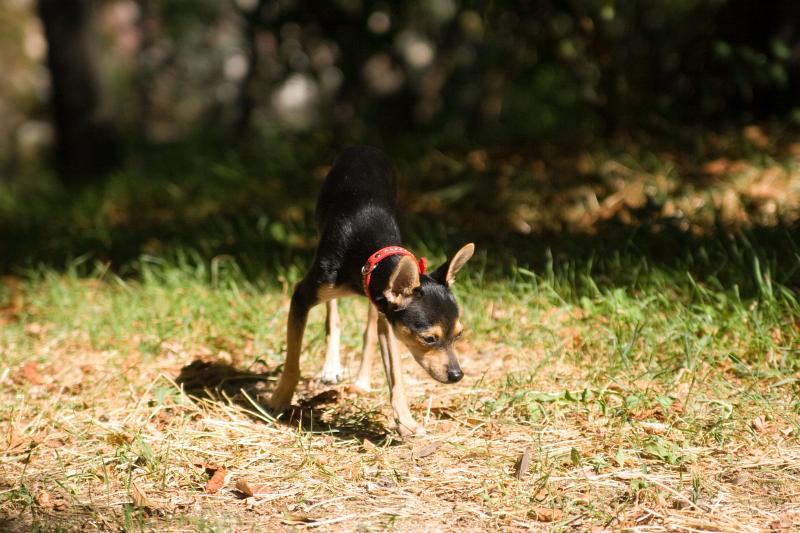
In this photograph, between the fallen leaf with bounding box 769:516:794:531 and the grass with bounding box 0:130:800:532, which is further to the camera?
the grass with bounding box 0:130:800:532

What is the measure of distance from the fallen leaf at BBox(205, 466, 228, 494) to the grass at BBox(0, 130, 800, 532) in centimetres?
1

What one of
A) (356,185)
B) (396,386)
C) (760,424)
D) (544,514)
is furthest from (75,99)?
(760,424)

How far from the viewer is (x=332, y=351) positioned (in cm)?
487

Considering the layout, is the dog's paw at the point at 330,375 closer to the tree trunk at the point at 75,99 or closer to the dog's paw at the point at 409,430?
the dog's paw at the point at 409,430

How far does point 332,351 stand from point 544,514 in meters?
1.77

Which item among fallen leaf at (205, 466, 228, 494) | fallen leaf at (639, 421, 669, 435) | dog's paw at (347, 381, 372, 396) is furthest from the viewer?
dog's paw at (347, 381, 372, 396)

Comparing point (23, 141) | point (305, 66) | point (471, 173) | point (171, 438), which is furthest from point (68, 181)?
point (23, 141)

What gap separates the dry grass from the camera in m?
3.55

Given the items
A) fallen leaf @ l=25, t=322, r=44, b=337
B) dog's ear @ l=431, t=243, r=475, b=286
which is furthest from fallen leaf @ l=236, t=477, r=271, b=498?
fallen leaf @ l=25, t=322, r=44, b=337

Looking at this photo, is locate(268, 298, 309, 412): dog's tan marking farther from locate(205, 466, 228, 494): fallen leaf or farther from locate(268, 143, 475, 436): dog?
locate(205, 466, 228, 494): fallen leaf

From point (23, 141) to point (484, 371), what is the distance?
711 inches

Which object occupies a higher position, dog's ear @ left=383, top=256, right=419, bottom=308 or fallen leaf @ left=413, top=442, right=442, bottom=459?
dog's ear @ left=383, top=256, right=419, bottom=308

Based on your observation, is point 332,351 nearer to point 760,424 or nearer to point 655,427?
point 655,427

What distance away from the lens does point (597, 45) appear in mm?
7930
